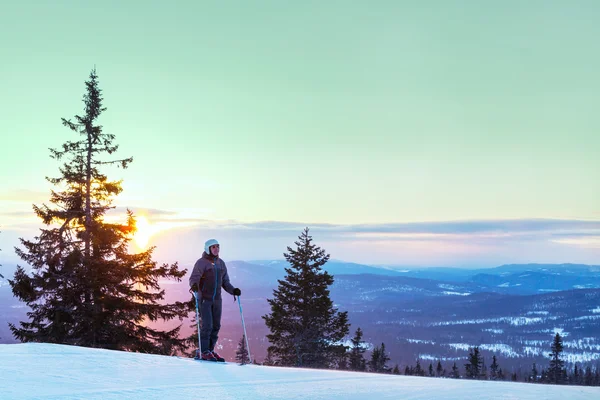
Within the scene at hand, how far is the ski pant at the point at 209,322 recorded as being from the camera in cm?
989

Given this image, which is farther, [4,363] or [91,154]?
[91,154]

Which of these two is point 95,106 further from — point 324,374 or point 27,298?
point 324,374

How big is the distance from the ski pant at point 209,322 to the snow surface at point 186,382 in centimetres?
236

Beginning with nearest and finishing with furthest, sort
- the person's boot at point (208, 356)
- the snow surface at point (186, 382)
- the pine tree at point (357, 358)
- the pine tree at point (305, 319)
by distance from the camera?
the snow surface at point (186, 382)
the person's boot at point (208, 356)
the pine tree at point (305, 319)
the pine tree at point (357, 358)

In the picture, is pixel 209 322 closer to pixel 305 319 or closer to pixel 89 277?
pixel 89 277

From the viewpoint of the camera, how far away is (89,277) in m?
18.6

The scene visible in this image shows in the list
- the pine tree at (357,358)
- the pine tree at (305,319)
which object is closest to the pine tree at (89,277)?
the pine tree at (305,319)

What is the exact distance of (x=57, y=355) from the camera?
681 centimetres

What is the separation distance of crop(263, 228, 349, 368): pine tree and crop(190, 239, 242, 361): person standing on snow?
17897mm

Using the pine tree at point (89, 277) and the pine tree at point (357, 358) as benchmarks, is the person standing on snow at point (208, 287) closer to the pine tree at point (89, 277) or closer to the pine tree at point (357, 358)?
the pine tree at point (89, 277)

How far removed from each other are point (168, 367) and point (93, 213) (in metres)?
14.9

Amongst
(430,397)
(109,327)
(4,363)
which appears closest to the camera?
(430,397)

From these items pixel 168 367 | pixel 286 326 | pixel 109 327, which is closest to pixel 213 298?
pixel 168 367

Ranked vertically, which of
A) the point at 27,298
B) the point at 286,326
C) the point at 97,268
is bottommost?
the point at 286,326
